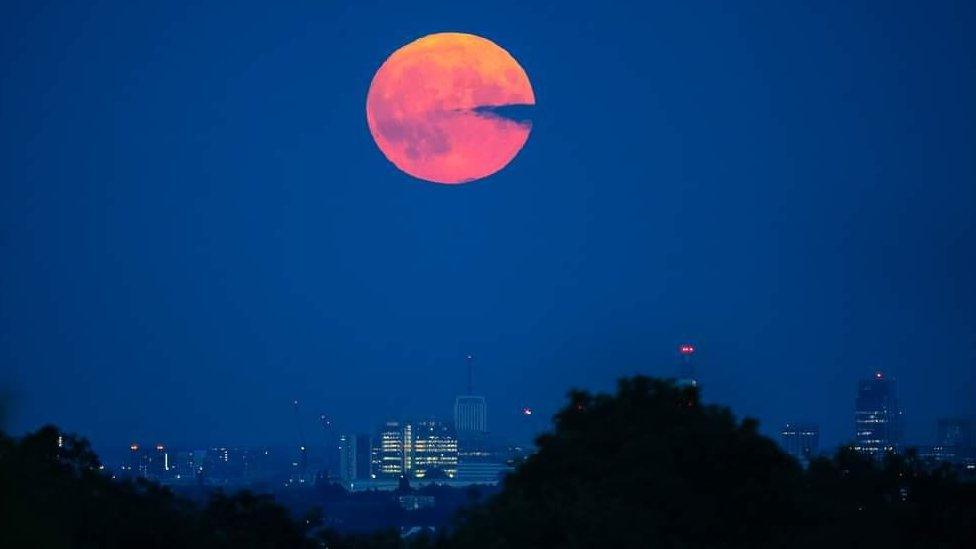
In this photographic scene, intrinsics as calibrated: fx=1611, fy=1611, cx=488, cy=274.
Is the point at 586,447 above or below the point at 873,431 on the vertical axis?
below

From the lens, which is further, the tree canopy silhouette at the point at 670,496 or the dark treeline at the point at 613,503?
the tree canopy silhouette at the point at 670,496

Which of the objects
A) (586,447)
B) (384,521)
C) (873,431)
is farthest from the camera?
(873,431)

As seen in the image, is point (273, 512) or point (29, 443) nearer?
point (29, 443)

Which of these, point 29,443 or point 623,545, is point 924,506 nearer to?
point 623,545

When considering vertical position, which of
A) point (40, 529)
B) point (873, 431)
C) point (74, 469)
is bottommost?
point (40, 529)

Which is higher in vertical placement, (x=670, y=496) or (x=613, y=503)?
(x=670, y=496)

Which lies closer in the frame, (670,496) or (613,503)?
(613,503)

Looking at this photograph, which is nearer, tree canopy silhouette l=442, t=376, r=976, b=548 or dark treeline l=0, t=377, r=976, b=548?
dark treeline l=0, t=377, r=976, b=548

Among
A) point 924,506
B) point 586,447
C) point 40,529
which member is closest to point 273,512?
point 586,447
